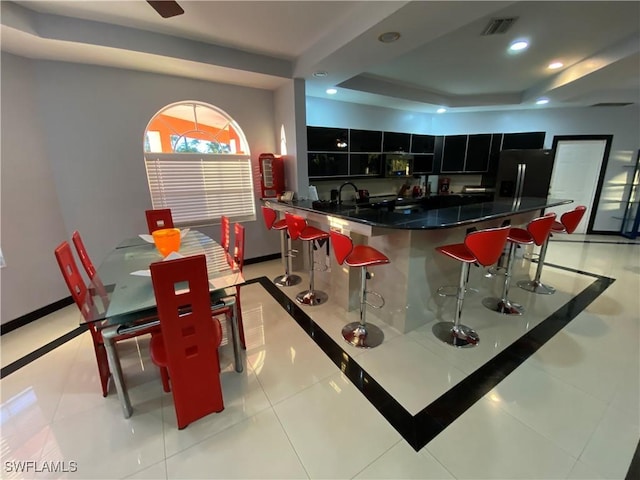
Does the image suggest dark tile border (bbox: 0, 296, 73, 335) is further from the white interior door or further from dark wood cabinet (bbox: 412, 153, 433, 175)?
the white interior door

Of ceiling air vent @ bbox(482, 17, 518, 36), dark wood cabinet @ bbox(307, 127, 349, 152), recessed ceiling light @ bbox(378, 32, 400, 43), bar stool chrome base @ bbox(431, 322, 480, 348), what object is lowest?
bar stool chrome base @ bbox(431, 322, 480, 348)

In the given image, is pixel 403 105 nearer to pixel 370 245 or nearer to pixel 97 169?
pixel 370 245

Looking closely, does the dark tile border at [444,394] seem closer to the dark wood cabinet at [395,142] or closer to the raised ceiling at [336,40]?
the raised ceiling at [336,40]

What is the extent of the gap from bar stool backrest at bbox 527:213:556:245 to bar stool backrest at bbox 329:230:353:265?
1974 mm

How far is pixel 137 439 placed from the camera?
1555mm

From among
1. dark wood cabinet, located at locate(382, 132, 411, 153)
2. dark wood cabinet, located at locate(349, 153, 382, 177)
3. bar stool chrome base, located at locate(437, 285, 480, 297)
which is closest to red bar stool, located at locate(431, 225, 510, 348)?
bar stool chrome base, located at locate(437, 285, 480, 297)

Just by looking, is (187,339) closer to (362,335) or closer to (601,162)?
(362,335)

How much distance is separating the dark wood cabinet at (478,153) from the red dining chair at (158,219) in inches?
237

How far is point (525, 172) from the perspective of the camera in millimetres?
5332

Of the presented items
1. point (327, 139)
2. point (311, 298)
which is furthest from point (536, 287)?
point (327, 139)

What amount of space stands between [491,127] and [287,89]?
4961 millimetres

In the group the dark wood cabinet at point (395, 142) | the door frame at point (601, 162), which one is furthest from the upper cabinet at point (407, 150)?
the door frame at point (601, 162)

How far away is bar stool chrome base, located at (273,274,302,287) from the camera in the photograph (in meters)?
3.56

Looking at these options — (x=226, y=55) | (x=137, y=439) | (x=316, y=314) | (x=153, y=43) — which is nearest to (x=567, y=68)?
(x=226, y=55)
